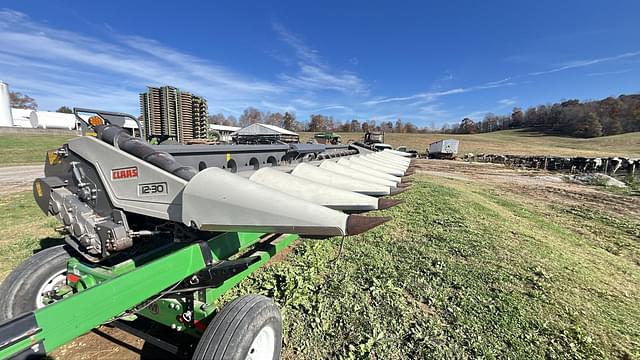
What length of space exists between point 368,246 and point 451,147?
38.2 m

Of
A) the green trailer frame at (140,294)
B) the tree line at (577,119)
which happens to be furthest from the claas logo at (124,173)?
the tree line at (577,119)

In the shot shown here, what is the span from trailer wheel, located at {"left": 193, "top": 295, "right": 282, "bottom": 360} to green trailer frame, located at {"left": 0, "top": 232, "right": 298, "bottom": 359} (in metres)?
0.32

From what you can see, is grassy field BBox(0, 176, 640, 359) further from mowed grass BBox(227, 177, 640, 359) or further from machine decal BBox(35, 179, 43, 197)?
machine decal BBox(35, 179, 43, 197)

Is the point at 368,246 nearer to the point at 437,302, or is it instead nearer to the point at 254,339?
the point at 437,302

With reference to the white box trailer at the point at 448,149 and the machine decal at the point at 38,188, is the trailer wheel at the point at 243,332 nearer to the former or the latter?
the machine decal at the point at 38,188

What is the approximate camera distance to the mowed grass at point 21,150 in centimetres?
2079

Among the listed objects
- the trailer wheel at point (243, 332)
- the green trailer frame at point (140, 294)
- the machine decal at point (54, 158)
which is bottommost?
the trailer wheel at point (243, 332)

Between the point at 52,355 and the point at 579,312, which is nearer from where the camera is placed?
the point at 52,355

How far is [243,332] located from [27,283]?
2.05 m

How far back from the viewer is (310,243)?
4.79 meters

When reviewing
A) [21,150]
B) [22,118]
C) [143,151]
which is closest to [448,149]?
[143,151]

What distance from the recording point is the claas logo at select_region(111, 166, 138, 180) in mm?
1939

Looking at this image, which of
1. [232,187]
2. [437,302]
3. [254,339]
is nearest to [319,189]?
[232,187]

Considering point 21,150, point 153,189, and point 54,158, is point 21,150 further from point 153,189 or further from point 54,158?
point 153,189
